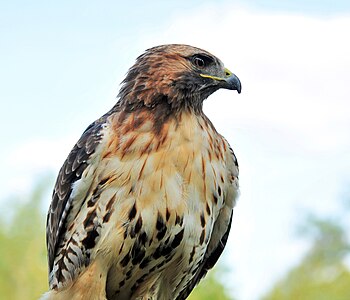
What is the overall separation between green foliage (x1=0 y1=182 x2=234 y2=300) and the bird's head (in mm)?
21374

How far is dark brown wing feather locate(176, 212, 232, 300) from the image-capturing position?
5895 mm

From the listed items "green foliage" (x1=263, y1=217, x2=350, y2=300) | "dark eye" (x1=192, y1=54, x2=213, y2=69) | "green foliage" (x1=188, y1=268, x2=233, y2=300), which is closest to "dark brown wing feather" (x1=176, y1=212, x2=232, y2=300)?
"dark eye" (x1=192, y1=54, x2=213, y2=69)

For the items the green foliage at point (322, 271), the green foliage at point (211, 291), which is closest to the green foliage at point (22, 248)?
the green foliage at point (211, 291)

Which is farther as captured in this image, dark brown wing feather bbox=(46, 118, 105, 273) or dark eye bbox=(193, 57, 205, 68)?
dark eye bbox=(193, 57, 205, 68)

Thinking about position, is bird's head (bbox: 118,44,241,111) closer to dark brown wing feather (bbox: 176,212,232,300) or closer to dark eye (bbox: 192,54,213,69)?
dark eye (bbox: 192,54,213,69)

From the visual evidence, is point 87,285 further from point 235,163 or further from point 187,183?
point 235,163

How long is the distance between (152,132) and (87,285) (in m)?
1.08

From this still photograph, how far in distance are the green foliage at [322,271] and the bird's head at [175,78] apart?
87.6ft

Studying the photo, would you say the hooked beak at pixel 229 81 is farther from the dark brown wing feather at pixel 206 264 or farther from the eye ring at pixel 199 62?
the dark brown wing feather at pixel 206 264

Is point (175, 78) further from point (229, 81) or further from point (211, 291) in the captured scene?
point (211, 291)

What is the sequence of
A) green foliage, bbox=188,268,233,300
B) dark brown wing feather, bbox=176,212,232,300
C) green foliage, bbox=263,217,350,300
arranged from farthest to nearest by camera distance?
green foliage, bbox=263,217,350,300 → green foliage, bbox=188,268,233,300 → dark brown wing feather, bbox=176,212,232,300

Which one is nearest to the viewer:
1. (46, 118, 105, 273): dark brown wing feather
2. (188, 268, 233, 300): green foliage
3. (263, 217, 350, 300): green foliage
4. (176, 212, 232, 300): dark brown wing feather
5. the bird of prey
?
the bird of prey

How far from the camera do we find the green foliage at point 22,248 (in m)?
26.9

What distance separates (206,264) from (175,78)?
1.52 meters
